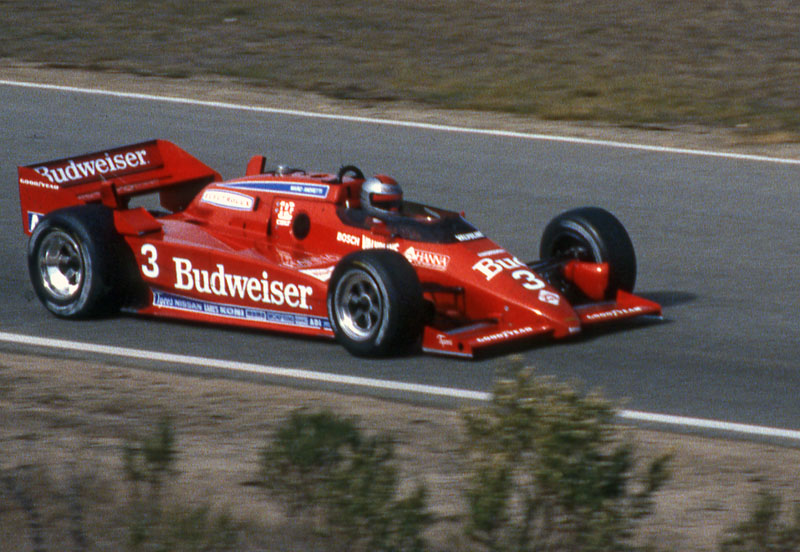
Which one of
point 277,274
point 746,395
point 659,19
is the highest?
point 659,19

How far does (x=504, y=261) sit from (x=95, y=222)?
2761 millimetres

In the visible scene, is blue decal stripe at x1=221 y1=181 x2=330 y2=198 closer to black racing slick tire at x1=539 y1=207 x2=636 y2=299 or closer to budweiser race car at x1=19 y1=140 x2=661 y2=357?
budweiser race car at x1=19 y1=140 x2=661 y2=357

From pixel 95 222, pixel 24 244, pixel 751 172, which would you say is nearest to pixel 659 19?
pixel 751 172

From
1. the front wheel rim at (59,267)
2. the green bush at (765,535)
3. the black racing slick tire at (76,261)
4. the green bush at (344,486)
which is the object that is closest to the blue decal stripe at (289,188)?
the black racing slick tire at (76,261)

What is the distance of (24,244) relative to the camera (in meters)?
12.4

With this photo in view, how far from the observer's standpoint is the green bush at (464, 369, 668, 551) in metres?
5.23

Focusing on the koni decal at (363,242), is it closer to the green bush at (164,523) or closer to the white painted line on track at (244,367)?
the white painted line on track at (244,367)

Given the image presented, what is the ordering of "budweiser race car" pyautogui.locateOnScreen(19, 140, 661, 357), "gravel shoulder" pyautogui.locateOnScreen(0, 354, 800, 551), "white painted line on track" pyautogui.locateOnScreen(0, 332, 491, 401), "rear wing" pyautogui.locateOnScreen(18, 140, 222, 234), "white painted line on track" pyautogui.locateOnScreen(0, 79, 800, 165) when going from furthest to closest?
"white painted line on track" pyautogui.locateOnScreen(0, 79, 800, 165) < "rear wing" pyautogui.locateOnScreen(18, 140, 222, 234) < "budweiser race car" pyautogui.locateOnScreen(19, 140, 661, 357) < "white painted line on track" pyautogui.locateOnScreen(0, 332, 491, 401) < "gravel shoulder" pyautogui.locateOnScreen(0, 354, 800, 551)

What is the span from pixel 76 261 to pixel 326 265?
1872 mm

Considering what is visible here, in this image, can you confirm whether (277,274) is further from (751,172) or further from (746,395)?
(751,172)

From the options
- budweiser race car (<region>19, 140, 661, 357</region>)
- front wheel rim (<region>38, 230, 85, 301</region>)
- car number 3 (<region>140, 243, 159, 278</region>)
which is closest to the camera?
budweiser race car (<region>19, 140, 661, 357</region>)

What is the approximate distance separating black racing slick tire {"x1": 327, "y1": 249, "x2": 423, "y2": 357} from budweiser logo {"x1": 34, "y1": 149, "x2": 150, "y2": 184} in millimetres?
2817

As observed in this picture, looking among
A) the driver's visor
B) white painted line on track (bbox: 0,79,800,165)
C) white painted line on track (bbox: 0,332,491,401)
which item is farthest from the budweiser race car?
white painted line on track (bbox: 0,79,800,165)

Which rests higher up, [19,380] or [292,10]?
[292,10]
